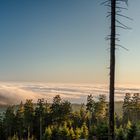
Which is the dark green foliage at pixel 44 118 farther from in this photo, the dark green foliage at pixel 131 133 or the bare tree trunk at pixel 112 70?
the bare tree trunk at pixel 112 70

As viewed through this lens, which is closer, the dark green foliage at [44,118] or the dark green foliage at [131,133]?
the dark green foliage at [131,133]

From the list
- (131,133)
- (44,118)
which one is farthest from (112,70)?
(44,118)

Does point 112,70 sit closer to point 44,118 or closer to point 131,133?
point 131,133

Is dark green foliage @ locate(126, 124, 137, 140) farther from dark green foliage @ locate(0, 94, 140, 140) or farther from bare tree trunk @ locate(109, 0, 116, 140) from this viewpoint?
bare tree trunk @ locate(109, 0, 116, 140)

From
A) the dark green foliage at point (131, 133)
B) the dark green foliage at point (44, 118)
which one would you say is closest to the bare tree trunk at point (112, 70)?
the dark green foliage at point (131, 133)

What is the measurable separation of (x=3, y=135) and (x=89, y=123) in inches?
1129

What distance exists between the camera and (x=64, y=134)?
321 ft

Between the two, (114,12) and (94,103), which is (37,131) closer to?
A: (94,103)

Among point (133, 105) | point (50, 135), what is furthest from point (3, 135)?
point (133, 105)

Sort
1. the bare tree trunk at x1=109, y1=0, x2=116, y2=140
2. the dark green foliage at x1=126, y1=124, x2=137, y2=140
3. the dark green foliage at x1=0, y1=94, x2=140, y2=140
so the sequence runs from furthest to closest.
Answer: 1. the dark green foliage at x1=0, y1=94, x2=140, y2=140
2. the dark green foliage at x1=126, y1=124, x2=137, y2=140
3. the bare tree trunk at x1=109, y1=0, x2=116, y2=140

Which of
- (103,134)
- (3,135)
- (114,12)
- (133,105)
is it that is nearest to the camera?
(114,12)

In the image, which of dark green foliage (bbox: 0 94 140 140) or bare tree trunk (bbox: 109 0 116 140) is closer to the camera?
bare tree trunk (bbox: 109 0 116 140)

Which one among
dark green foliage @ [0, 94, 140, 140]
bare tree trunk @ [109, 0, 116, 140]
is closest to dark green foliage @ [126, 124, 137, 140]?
dark green foliage @ [0, 94, 140, 140]

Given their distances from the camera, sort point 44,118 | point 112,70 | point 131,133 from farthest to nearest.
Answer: point 44,118, point 131,133, point 112,70
